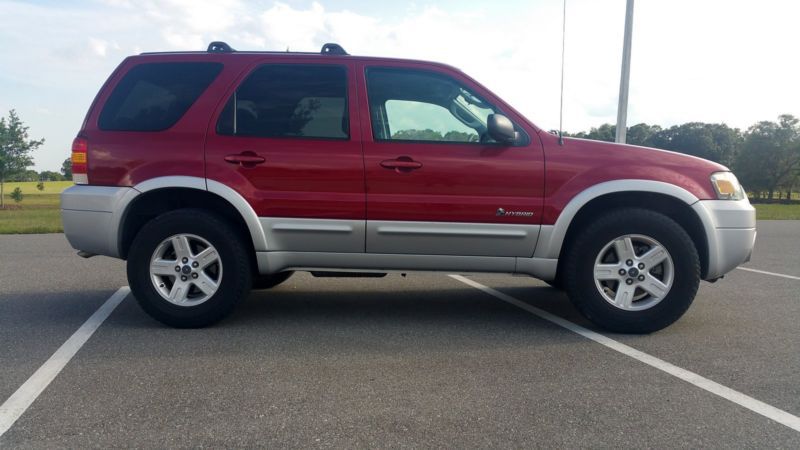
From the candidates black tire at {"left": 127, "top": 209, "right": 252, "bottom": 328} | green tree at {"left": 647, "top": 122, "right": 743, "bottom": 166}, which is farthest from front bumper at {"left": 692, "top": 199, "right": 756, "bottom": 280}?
green tree at {"left": 647, "top": 122, "right": 743, "bottom": 166}

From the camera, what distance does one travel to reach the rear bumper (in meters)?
4.27

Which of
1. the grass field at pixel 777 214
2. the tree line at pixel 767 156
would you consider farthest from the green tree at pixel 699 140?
the grass field at pixel 777 214

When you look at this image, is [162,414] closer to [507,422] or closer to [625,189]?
[507,422]

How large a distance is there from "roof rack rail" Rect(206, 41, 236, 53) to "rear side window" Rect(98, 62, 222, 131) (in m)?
0.16

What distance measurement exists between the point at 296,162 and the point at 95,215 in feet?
4.97

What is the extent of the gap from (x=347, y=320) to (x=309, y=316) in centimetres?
34

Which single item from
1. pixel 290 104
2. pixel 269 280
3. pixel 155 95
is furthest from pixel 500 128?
pixel 269 280

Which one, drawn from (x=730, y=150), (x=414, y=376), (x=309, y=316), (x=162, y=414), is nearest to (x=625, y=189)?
(x=414, y=376)

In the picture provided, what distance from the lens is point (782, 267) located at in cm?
755

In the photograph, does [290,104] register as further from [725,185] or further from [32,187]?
[32,187]

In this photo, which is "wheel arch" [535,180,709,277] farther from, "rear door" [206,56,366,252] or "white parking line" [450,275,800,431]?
"rear door" [206,56,366,252]

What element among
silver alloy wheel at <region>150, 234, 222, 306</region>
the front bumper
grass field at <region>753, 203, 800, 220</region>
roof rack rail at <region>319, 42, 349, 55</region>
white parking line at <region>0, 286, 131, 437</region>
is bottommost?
grass field at <region>753, 203, 800, 220</region>

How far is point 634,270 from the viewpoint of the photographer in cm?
422

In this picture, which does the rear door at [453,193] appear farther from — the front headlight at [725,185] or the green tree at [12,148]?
the green tree at [12,148]
